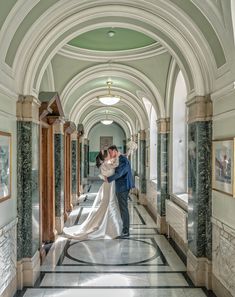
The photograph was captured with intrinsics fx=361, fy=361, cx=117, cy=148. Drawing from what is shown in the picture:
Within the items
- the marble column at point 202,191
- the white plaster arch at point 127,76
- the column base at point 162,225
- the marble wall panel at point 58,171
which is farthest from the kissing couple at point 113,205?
the marble column at point 202,191

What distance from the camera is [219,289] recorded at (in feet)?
15.2

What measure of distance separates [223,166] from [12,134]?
9.01ft

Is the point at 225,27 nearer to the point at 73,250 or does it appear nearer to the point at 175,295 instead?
the point at 175,295

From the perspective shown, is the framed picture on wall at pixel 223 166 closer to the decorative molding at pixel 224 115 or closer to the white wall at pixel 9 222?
the decorative molding at pixel 224 115

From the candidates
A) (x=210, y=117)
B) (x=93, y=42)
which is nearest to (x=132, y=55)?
(x=93, y=42)

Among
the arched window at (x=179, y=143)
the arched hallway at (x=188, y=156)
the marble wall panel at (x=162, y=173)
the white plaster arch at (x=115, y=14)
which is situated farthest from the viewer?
the marble wall panel at (x=162, y=173)

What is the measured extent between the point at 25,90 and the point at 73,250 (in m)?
3.41

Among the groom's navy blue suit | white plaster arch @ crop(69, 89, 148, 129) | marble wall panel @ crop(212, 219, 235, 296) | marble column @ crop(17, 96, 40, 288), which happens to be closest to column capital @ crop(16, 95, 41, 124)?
marble column @ crop(17, 96, 40, 288)

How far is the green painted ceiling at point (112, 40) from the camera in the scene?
7.53 meters

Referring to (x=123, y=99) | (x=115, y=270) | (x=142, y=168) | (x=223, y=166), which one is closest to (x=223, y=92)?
(x=223, y=166)

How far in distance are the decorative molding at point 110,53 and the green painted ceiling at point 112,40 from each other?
3.8 inches

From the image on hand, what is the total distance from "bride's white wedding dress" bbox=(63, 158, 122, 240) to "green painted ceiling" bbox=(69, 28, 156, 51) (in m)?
2.68

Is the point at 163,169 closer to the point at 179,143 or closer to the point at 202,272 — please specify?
the point at 179,143

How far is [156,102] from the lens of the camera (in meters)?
8.90
